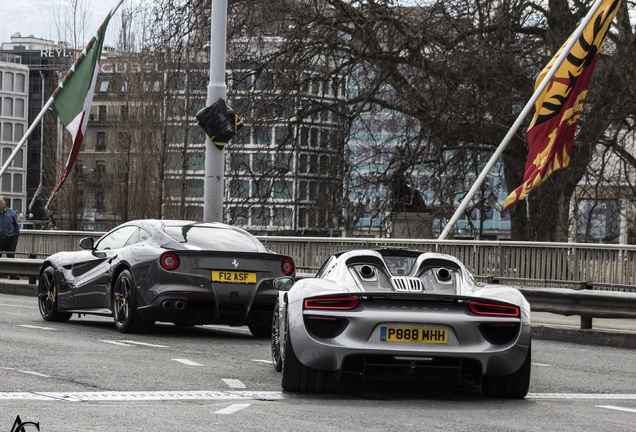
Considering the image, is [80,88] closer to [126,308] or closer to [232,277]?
[126,308]

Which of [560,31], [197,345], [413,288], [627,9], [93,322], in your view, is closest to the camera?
[413,288]

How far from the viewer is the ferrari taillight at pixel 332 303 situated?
9.39m

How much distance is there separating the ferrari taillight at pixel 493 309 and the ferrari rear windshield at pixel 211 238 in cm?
572

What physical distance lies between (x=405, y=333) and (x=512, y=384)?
3.29ft

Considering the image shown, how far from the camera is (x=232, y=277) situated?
1447cm

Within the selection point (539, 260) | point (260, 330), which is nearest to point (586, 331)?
point (539, 260)

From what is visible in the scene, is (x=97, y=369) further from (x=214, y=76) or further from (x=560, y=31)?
(x=560, y=31)

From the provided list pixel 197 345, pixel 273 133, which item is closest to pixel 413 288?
pixel 197 345

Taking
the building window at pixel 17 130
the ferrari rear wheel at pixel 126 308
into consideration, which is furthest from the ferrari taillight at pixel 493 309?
the building window at pixel 17 130

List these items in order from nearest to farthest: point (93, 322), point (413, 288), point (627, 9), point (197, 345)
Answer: point (413, 288)
point (197, 345)
point (93, 322)
point (627, 9)

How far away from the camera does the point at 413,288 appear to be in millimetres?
9680

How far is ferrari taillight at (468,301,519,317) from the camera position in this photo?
9430mm

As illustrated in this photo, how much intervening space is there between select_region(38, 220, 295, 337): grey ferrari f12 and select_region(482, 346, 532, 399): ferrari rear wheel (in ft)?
16.4

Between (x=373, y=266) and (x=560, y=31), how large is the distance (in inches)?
738
